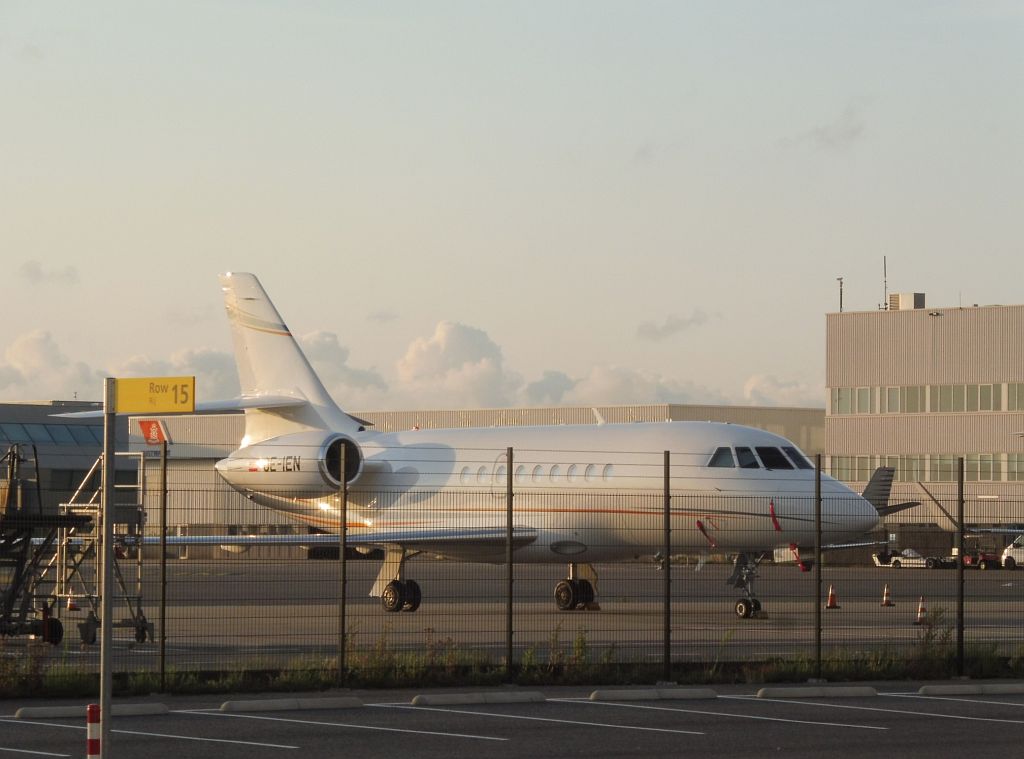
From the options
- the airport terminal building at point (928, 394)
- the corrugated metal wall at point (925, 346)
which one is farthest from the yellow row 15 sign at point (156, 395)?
the corrugated metal wall at point (925, 346)

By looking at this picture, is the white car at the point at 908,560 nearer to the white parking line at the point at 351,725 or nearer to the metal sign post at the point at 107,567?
the white parking line at the point at 351,725

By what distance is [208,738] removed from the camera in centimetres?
1225

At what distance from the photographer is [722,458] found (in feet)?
93.8

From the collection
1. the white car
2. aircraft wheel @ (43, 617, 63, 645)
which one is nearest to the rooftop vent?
the white car

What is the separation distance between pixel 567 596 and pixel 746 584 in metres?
3.94

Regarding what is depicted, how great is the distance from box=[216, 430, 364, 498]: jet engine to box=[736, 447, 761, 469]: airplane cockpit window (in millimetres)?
7996

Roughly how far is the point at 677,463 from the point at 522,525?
334cm

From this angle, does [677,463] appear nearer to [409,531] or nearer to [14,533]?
[409,531]

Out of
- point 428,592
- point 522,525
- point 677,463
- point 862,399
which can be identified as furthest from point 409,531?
point 862,399

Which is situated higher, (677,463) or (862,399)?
(862,399)

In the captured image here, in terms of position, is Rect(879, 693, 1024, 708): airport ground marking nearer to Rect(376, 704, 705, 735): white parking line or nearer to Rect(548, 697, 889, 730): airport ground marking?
Rect(548, 697, 889, 730): airport ground marking

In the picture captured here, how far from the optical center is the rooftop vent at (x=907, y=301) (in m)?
73.1

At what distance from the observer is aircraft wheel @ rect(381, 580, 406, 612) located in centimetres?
2942

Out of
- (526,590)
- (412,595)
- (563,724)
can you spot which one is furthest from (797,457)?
(563,724)
